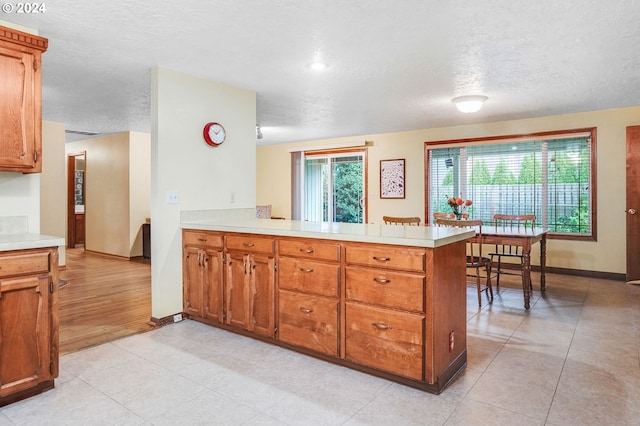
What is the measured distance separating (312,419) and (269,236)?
1319mm

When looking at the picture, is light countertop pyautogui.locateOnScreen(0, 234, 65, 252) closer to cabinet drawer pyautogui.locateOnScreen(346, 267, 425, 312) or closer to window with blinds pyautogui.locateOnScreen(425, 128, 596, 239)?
cabinet drawer pyautogui.locateOnScreen(346, 267, 425, 312)

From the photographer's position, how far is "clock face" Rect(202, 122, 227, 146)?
3686 mm

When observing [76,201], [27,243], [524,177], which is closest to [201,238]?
[27,243]

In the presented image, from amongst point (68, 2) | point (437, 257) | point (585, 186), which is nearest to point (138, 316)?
point (68, 2)

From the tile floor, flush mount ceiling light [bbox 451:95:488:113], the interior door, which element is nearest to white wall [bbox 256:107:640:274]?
the interior door

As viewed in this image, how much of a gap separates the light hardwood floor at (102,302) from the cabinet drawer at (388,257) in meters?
1.99

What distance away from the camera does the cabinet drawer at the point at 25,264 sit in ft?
6.79

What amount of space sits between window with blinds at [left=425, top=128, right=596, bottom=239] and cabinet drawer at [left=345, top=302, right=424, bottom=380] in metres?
4.39

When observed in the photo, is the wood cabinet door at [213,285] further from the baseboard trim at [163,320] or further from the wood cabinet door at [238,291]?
the baseboard trim at [163,320]

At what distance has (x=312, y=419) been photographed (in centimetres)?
196

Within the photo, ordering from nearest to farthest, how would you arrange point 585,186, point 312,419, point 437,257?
point 312,419, point 437,257, point 585,186

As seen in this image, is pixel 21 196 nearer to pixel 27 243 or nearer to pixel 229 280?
pixel 27 243

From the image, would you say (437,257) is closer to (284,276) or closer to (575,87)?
(284,276)

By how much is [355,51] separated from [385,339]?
83.9 inches
